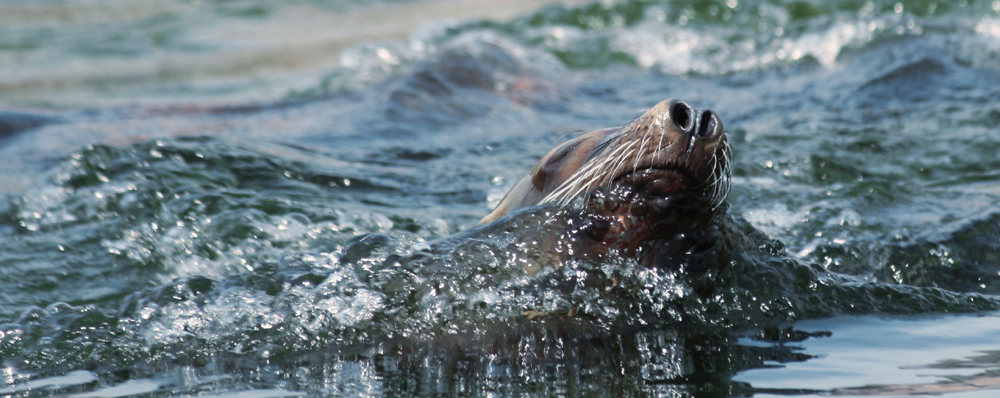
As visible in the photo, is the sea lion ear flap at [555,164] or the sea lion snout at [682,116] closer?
the sea lion snout at [682,116]

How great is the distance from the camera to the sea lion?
9.06ft

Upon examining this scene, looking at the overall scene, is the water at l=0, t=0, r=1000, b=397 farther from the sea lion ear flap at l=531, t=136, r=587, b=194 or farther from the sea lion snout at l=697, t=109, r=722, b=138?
the sea lion snout at l=697, t=109, r=722, b=138

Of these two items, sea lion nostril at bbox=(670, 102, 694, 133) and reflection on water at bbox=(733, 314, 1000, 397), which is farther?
sea lion nostril at bbox=(670, 102, 694, 133)

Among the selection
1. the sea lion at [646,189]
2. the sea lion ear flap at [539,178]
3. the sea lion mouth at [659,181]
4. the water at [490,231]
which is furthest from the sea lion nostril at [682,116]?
the sea lion ear flap at [539,178]

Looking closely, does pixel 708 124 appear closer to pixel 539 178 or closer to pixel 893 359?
pixel 539 178

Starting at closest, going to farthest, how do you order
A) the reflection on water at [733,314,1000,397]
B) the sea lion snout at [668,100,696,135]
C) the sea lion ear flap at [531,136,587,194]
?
the reflection on water at [733,314,1000,397] < the sea lion snout at [668,100,696,135] < the sea lion ear flap at [531,136,587,194]

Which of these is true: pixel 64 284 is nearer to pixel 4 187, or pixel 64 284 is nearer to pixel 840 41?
pixel 4 187

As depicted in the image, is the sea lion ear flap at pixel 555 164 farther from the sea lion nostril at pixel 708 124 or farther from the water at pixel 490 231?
the sea lion nostril at pixel 708 124

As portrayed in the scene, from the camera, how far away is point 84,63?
→ 11.8m

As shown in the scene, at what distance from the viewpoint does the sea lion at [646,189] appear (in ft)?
9.06

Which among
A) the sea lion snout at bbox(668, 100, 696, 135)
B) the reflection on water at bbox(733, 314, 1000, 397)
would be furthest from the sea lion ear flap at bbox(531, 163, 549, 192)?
the reflection on water at bbox(733, 314, 1000, 397)

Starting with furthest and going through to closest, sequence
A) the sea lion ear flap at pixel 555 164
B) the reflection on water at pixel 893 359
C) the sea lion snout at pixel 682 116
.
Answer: the sea lion ear flap at pixel 555 164, the sea lion snout at pixel 682 116, the reflection on water at pixel 893 359

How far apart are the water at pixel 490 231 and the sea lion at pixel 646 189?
0.20ft

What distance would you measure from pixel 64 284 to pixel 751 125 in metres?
4.27
